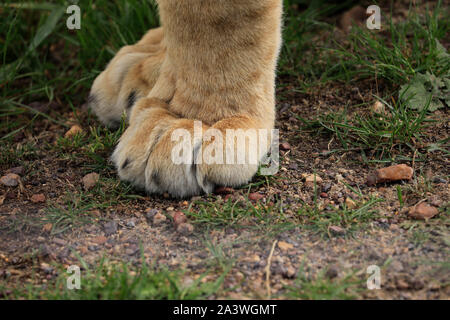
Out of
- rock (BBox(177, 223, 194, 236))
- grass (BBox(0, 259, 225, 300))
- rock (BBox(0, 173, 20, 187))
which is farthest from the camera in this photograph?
rock (BBox(0, 173, 20, 187))

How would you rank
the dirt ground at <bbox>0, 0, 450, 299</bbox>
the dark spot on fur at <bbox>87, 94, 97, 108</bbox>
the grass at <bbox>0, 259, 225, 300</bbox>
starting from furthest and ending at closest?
the dark spot on fur at <bbox>87, 94, 97, 108</bbox>, the dirt ground at <bbox>0, 0, 450, 299</bbox>, the grass at <bbox>0, 259, 225, 300</bbox>

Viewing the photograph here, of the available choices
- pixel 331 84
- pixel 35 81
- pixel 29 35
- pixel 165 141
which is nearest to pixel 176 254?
pixel 165 141

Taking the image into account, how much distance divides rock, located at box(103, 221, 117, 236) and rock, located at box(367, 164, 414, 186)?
3.44ft

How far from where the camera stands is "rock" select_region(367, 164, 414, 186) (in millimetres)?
2375

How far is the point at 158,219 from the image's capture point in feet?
7.32

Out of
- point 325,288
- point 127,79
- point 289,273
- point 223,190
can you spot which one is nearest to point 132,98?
point 127,79

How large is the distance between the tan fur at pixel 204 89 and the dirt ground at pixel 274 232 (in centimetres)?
13

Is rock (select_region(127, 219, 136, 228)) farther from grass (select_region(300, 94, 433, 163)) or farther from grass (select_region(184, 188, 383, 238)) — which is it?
grass (select_region(300, 94, 433, 163))

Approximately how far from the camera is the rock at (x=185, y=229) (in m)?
2.17

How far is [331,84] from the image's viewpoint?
306 centimetres

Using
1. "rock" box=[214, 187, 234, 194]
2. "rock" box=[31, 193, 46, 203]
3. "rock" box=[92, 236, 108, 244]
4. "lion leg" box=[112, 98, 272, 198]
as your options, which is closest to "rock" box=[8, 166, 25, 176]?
"rock" box=[31, 193, 46, 203]

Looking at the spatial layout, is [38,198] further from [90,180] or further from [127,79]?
[127,79]
